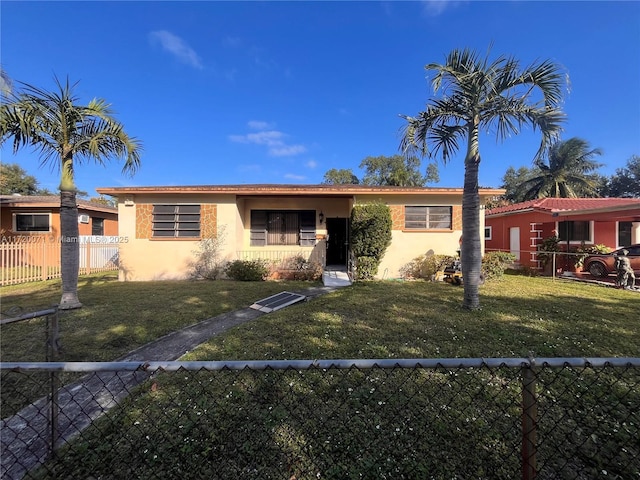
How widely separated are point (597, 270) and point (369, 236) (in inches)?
356

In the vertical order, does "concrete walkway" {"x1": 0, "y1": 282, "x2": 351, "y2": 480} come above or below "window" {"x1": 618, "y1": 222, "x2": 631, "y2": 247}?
below

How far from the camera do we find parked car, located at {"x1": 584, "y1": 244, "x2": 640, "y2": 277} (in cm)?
1024

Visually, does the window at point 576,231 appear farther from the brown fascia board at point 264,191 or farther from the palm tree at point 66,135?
the palm tree at point 66,135

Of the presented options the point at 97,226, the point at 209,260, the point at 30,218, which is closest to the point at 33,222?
the point at 30,218

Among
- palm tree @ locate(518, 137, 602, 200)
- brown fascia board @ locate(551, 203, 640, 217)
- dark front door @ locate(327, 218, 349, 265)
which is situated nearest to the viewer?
brown fascia board @ locate(551, 203, 640, 217)

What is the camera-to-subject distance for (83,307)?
6379mm

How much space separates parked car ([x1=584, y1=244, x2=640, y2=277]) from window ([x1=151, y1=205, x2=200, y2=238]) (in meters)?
14.9

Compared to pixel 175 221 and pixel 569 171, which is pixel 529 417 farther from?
pixel 569 171

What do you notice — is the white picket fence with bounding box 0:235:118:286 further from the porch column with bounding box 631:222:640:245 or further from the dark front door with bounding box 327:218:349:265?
the porch column with bounding box 631:222:640:245

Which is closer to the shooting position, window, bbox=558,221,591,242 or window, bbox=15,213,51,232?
window, bbox=558,221,591,242

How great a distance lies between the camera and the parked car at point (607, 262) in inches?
403

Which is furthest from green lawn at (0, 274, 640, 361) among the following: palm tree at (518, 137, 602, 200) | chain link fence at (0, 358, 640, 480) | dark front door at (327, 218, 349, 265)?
palm tree at (518, 137, 602, 200)

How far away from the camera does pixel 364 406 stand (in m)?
2.72

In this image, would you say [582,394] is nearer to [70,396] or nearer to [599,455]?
[599,455]
